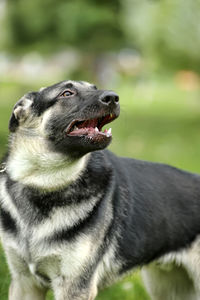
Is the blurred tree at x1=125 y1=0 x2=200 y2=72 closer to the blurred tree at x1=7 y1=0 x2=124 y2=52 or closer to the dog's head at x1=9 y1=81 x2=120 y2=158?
the blurred tree at x1=7 y1=0 x2=124 y2=52

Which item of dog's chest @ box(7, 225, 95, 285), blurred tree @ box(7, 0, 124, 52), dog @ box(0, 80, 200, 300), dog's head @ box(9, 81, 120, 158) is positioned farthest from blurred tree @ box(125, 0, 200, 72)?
dog's chest @ box(7, 225, 95, 285)

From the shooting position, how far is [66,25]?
2011 centimetres

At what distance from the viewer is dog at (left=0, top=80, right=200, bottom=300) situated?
3.84m

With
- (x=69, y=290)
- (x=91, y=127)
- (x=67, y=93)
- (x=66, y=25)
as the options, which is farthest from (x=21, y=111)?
(x=66, y=25)

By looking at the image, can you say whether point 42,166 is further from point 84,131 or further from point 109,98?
point 109,98

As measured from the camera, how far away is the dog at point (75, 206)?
12.6 feet

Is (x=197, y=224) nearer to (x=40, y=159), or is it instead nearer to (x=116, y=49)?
(x=40, y=159)

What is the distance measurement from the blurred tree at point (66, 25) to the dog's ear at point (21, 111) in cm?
1579

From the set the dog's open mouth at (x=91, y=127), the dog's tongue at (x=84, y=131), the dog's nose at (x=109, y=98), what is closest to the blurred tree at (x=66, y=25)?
the dog's open mouth at (x=91, y=127)

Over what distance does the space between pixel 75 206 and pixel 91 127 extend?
0.54 metres

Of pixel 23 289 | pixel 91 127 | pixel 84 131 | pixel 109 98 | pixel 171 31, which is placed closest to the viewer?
pixel 109 98

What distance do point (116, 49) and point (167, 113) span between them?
11.4 feet

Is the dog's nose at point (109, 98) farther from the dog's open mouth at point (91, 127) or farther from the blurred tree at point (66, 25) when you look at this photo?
the blurred tree at point (66, 25)

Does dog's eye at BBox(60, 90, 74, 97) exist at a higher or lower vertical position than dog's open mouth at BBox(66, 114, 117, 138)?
higher
